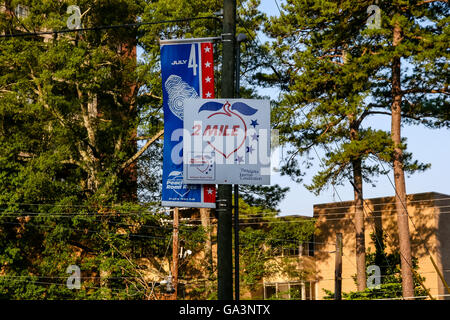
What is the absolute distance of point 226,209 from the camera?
336 inches

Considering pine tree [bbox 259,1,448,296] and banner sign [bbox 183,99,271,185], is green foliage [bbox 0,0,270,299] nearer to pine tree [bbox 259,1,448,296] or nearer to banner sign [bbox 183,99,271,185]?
pine tree [bbox 259,1,448,296]

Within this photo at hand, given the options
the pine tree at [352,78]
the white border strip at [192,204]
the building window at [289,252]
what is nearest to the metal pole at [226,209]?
the white border strip at [192,204]

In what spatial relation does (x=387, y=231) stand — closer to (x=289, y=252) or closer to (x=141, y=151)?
(x=289, y=252)

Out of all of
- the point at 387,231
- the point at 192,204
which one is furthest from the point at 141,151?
the point at 192,204

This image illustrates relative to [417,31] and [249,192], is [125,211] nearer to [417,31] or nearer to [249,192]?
[249,192]

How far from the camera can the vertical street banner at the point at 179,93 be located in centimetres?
865

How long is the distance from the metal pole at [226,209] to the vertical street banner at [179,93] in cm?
23

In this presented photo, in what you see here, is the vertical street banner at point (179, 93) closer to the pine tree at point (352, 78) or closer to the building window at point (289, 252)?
the pine tree at point (352, 78)

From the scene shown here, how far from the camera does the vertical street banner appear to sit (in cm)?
865

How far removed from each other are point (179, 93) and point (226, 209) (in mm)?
1797

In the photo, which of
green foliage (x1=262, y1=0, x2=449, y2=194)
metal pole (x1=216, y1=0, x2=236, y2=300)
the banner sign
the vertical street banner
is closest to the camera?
the banner sign

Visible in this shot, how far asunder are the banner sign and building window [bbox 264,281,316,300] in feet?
114

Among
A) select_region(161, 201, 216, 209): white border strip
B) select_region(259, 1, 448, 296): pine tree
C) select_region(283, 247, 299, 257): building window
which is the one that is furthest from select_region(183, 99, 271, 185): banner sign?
select_region(283, 247, 299, 257): building window

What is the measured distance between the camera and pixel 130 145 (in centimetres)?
3806
